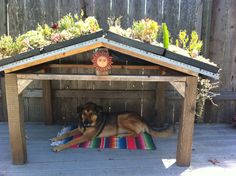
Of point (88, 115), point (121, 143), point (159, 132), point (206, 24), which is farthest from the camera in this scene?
point (206, 24)

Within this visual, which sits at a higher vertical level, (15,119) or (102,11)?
(102,11)

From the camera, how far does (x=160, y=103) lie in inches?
233

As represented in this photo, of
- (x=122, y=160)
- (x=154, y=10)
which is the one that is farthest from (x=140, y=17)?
(x=122, y=160)

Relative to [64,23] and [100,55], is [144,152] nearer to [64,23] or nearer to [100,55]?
[100,55]

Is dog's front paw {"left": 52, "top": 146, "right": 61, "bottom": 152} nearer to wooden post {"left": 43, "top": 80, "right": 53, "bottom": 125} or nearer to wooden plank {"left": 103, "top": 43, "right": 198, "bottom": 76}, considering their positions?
wooden post {"left": 43, "top": 80, "right": 53, "bottom": 125}

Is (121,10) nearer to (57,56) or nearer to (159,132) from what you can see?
(57,56)

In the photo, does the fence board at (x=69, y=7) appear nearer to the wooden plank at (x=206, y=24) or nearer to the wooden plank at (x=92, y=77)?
the wooden plank at (x=92, y=77)

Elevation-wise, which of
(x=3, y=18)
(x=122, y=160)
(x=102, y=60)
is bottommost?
(x=122, y=160)

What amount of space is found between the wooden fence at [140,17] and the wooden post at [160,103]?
0.63 ft

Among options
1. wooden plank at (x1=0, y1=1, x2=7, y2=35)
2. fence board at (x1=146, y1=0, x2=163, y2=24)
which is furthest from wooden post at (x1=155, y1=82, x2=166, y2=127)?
wooden plank at (x1=0, y1=1, x2=7, y2=35)

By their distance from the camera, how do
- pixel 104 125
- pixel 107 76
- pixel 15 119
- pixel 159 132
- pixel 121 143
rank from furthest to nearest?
pixel 159 132, pixel 104 125, pixel 121 143, pixel 15 119, pixel 107 76

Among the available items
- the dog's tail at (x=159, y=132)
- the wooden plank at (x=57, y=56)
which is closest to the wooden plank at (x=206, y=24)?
the dog's tail at (x=159, y=132)

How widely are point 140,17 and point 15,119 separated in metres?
2.86

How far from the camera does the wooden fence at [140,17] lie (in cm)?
555
